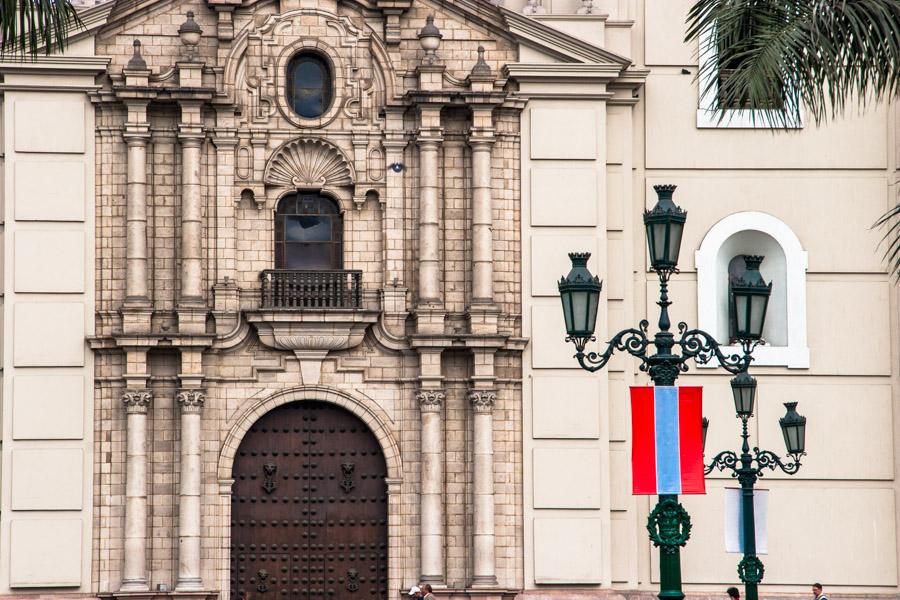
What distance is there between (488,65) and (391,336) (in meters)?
4.32

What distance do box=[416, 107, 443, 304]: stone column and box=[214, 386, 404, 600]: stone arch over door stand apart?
1894 mm

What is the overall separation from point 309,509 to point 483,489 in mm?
2596

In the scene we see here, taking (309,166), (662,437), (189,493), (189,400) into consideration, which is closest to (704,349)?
(662,437)

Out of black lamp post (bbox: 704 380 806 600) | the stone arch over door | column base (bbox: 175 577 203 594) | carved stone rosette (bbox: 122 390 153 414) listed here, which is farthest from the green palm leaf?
column base (bbox: 175 577 203 594)

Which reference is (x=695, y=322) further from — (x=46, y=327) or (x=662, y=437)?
(x=662, y=437)

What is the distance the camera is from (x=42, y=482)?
31.0 meters

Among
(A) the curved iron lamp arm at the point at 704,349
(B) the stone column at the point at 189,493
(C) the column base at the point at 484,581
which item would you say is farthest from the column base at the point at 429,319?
(A) the curved iron lamp arm at the point at 704,349

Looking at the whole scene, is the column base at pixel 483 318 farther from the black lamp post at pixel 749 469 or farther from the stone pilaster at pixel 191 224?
the black lamp post at pixel 749 469

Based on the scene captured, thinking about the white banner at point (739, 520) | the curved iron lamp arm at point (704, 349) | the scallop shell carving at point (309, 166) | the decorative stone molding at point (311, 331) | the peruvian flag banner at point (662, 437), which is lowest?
the white banner at point (739, 520)

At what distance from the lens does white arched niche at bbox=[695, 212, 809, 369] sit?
3269 cm

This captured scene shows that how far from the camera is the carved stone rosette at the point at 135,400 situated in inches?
1224

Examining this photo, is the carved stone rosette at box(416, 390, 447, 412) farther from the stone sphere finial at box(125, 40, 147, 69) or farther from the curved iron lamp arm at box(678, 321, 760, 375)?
the curved iron lamp arm at box(678, 321, 760, 375)

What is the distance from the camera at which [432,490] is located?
31.5 m

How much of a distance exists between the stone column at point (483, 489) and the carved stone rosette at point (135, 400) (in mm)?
4777
